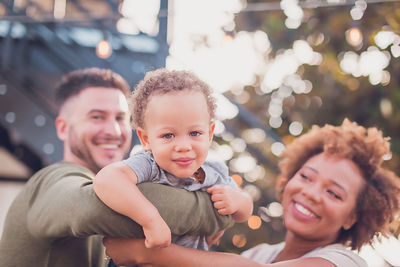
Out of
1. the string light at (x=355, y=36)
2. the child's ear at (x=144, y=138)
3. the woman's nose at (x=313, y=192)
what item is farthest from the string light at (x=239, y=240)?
the child's ear at (x=144, y=138)

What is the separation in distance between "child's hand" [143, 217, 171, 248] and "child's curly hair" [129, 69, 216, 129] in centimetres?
35

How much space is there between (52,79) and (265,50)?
2.17m

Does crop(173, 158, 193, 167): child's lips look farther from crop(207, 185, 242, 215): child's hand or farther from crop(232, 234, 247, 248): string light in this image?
crop(232, 234, 247, 248): string light

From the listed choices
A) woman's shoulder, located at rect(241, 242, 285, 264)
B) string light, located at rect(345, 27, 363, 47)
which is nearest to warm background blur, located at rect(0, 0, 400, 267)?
string light, located at rect(345, 27, 363, 47)

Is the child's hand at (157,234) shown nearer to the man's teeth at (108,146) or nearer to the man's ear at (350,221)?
the man's teeth at (108,146)

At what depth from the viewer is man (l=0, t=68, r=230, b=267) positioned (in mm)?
1354

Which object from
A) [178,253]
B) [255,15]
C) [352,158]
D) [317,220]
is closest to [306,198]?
[317,220]

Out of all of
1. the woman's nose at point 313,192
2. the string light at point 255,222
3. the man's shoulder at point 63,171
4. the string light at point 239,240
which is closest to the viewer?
the man's shoulder at point 63,171

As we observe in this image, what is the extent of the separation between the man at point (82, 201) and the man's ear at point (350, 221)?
0.77m

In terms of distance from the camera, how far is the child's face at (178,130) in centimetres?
135

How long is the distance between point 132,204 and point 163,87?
0.38m

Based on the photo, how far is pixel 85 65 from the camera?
3.91m

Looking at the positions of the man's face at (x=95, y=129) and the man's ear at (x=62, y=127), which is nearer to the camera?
the man's face at (x=95, y=129)

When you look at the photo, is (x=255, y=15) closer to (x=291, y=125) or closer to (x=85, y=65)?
(x=291, y=125)
